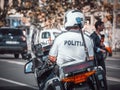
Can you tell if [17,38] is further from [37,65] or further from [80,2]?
[37,65]

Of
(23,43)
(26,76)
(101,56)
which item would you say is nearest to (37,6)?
(23,43)

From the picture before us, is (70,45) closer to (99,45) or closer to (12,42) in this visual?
(99,45)

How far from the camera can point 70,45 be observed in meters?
6.17

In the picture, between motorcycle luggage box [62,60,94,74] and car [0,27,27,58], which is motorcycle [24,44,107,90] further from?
car [0,27,27,58]

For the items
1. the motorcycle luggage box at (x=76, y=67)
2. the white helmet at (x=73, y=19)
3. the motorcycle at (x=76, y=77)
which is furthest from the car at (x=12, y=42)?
the motorcycle luggage box at (x=76, y=67)

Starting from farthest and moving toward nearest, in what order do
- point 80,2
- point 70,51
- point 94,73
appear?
point 80,2 < point 70,51 < point 94,73

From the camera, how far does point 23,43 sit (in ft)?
91.8

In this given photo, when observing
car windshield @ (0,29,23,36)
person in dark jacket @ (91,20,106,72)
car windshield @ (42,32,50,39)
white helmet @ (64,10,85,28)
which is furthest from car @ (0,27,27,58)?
white helmet @ (64,10,85,28)

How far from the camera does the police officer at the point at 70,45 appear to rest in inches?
243

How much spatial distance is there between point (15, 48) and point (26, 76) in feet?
34.2

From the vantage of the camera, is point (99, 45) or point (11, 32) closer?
point (99, 45)

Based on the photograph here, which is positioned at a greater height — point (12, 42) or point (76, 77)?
point (76, 77)

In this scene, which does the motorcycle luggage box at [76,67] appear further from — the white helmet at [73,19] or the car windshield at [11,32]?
the car windshield at [11,32]

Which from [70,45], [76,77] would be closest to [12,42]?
[70,45]
